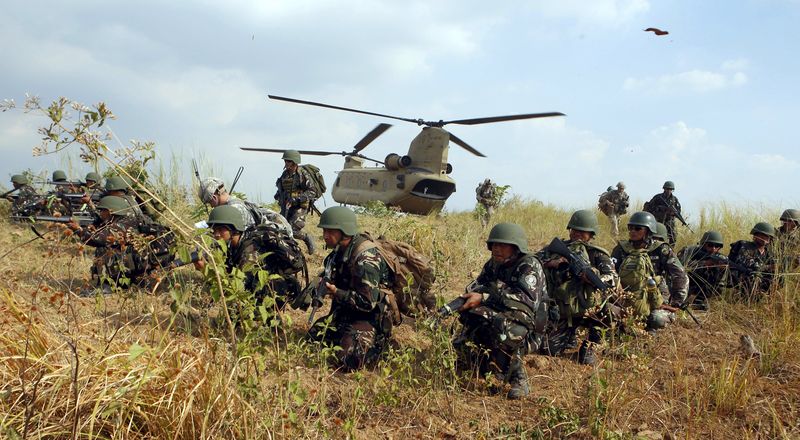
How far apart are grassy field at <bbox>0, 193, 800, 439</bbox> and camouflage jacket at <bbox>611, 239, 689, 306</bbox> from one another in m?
0.41

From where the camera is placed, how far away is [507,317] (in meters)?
4.43

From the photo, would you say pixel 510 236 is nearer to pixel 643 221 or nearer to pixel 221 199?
pixel 643 221

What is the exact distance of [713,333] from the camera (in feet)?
20.1

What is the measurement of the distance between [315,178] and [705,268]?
5932 millimetres

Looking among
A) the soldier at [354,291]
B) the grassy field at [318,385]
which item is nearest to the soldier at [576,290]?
the grassy field at [318,385]

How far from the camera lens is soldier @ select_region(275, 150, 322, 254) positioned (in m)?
9.17

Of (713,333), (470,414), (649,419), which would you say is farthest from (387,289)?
(713,333)

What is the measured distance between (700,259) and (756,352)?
130 inches

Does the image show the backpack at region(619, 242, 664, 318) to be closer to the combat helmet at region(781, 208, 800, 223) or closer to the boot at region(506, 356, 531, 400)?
the boot at region(506, 356, 531, 400)

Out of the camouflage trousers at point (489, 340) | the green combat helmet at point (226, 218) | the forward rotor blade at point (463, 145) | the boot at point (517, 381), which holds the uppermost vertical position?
the forward rotor blade at point (463, 145)

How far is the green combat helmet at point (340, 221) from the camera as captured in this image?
4.78m

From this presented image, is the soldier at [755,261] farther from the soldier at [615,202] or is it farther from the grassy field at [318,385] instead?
the soldier at [615,202]

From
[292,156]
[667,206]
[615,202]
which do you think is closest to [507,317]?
[292,156]

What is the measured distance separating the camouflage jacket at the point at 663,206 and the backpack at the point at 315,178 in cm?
706
